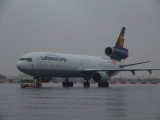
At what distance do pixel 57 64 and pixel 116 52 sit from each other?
1069 cm

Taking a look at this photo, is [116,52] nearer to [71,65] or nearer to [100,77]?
[100,77]

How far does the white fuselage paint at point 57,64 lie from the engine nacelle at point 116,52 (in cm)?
160

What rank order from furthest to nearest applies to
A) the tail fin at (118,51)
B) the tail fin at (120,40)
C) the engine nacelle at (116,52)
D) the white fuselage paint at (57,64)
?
the tail fin at (120,40)
the tail fin at (118,51)
the engine nacelle at (116,52)
the white fuselage paint at (57,64)

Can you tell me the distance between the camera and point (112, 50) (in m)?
41.8

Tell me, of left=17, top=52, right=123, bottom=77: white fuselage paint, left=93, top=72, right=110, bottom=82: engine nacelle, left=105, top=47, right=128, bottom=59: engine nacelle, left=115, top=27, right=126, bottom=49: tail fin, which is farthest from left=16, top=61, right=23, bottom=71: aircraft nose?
left=115, top=27, right=126, bottom=49: tail fin

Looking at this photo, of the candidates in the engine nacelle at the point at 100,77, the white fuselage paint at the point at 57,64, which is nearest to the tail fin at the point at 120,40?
the white fuselage paint at the point at 57,64

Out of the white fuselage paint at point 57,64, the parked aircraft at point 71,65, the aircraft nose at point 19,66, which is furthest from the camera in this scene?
the parked aircraft at point 71,65

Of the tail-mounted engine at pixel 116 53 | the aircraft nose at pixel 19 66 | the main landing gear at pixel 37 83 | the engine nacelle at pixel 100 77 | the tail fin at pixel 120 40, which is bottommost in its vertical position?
the main landing gear at pixel 37 83

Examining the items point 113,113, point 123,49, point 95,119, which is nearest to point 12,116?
point 95,119

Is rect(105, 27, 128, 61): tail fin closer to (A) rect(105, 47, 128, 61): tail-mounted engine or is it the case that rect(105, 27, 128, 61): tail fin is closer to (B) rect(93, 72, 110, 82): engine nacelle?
(A) rect(105, 47, 128, 61): tail-mounted engine

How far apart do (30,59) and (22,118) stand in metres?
24.6

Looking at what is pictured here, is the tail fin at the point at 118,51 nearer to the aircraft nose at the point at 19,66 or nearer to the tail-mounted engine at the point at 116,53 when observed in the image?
the tail-mounted engine at the point at 116,53

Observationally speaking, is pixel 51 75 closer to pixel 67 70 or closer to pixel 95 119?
pixel 67 70

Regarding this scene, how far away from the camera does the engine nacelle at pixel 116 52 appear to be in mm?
42094
